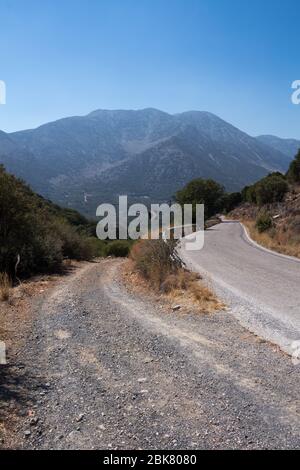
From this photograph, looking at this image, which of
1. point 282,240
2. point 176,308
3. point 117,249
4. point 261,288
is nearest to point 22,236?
point 176,308

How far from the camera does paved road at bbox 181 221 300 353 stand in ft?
24.0

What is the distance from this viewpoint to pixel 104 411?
4664 millimetres

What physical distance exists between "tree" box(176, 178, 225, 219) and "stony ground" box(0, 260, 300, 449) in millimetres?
68816

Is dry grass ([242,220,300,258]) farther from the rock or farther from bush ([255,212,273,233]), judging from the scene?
the rock

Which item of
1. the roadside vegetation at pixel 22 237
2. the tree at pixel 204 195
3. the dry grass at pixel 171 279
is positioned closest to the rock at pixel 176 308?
the dry grass at pixel 171 279

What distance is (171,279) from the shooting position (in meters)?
11.6

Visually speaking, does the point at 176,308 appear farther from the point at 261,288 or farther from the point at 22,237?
the point at 22,237

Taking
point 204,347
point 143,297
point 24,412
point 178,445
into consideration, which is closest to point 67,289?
point 143,297

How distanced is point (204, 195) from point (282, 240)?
185 ft

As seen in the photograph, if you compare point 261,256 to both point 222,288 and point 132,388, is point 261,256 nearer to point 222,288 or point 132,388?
point 222,288

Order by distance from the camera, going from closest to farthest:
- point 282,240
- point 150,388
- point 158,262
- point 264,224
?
1. point 150,388
2. point 158,262
3. point 282,240
4. point 264,224

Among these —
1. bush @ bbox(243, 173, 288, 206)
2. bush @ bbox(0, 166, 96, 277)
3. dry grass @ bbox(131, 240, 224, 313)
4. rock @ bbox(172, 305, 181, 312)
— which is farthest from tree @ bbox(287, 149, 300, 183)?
rock @ bbox(172, 305, 181, 312)

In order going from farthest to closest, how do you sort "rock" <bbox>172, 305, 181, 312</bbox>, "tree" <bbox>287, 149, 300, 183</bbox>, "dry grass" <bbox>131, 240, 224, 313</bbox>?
"tree" <bbox>287, 149, 300, 183</bbox> → "dry grass" <bbox>131, 240, 224, 313</bbox> → "rock" <bbox>172, 305, 181, 312</bbox>

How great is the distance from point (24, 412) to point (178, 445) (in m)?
2.00
